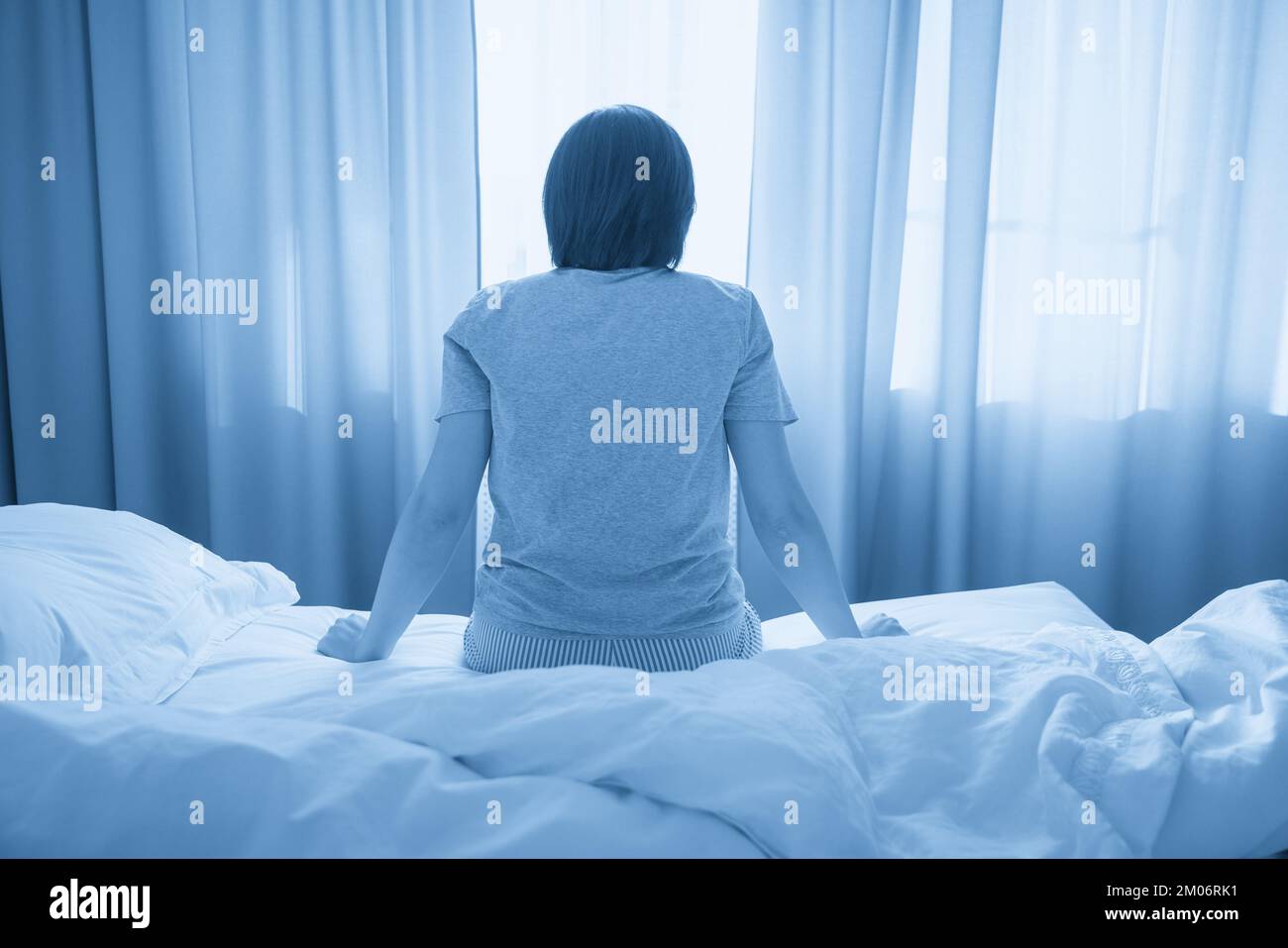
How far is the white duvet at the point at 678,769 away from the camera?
0.69 metres

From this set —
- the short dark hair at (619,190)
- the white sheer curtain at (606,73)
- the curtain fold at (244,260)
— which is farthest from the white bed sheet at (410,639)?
the white sheer curtain at (606,73)

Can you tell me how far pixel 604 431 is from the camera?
103cm

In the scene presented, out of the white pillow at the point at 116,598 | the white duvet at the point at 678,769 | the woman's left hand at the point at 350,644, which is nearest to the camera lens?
the white duvet at the point at 678,769

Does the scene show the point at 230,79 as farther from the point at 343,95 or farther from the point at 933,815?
the point at 933,815

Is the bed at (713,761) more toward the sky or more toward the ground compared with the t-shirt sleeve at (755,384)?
more toward the ground

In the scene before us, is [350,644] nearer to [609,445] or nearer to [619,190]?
[609,445]

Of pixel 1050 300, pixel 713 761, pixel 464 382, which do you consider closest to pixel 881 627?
pixel 713 761

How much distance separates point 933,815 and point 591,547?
0.46m

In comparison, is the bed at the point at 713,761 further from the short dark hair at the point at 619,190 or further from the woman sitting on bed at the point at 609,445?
the short dark hair at the point at 619,190

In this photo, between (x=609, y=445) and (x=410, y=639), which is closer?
(x=609, y=445)

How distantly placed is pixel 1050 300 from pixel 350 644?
1995 millimetres

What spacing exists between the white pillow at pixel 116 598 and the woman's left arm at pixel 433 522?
273 millimetres

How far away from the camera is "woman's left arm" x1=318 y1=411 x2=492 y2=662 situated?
1.09m

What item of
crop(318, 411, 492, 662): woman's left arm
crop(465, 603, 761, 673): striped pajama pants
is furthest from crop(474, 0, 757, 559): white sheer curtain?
crop(465, 603, 761, 673): striped pajama pants
